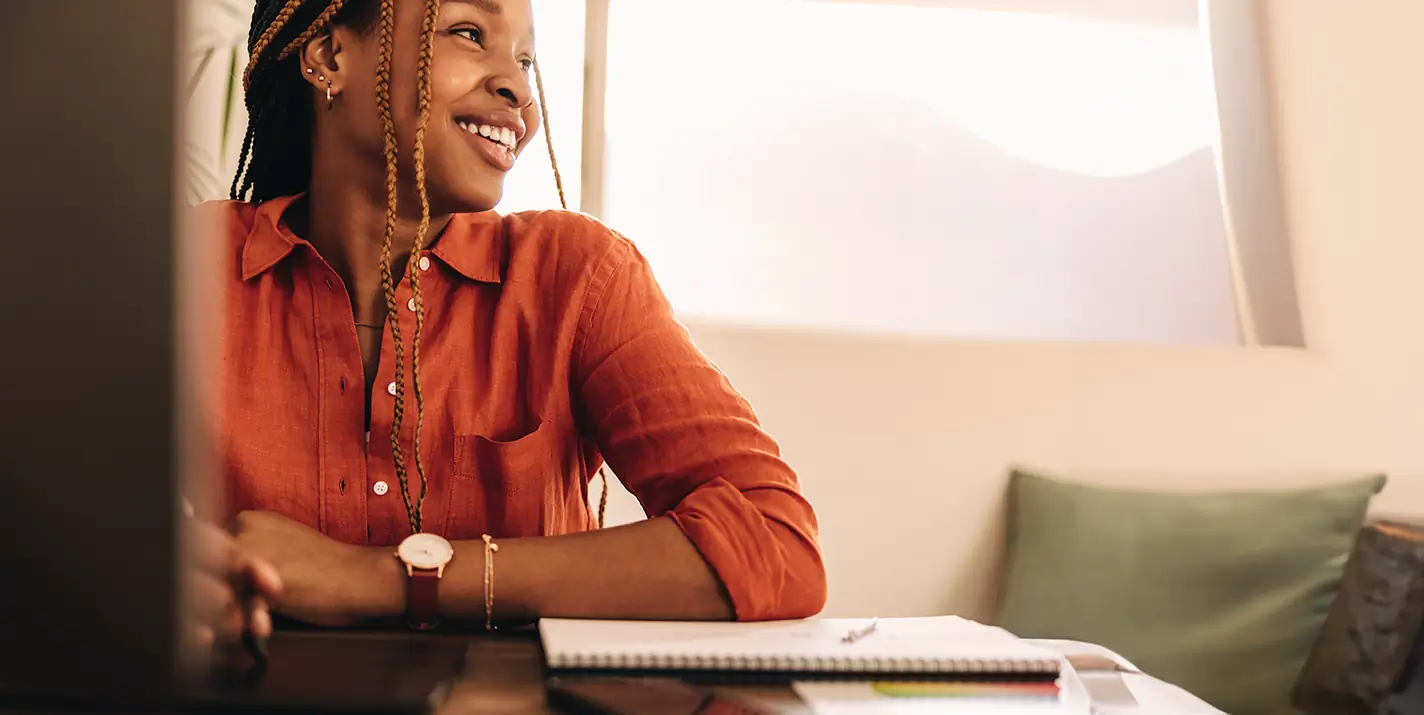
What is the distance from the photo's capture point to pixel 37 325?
0.28 metres

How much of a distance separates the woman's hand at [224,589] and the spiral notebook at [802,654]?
6.8 inches

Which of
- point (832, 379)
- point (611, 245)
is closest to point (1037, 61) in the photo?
point (832, 379)

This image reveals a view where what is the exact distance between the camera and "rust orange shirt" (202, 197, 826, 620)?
45.3 inches

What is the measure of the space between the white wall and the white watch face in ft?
3.52

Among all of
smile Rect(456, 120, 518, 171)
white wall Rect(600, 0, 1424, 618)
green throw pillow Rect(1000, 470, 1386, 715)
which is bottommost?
A: green throw pillow Rect(1000, 470, 1386, 715)

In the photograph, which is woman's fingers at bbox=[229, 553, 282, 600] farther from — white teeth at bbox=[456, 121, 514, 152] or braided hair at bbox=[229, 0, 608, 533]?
white teeth at bbox=[456, 121, 514, 152]

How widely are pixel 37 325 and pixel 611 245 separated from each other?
1047 millimetres

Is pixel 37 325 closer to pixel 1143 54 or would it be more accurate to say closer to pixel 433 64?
pixel 433 64

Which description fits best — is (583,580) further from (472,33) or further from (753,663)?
(472,33)

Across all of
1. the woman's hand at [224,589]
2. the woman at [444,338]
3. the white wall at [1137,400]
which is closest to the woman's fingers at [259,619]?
the woman's hand at [224,589]

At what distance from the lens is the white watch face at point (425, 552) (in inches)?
35.0

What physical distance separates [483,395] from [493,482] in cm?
9

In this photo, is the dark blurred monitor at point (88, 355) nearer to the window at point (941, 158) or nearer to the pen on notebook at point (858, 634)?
the pen on notebook at point (858, 634)

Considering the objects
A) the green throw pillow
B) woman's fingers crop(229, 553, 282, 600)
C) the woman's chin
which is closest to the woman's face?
the woman's chin
